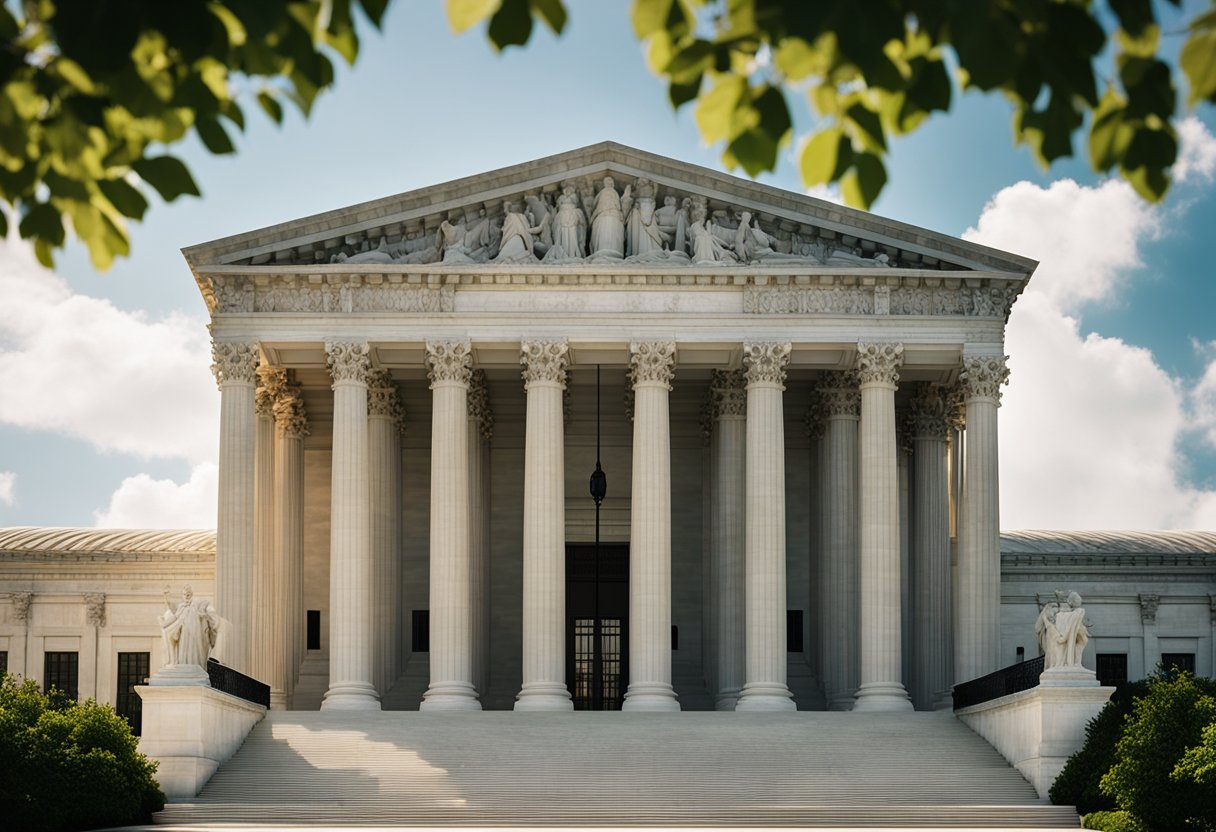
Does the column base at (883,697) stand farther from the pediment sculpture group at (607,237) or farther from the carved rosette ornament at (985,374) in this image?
the pediment sculpture group at (607,237)

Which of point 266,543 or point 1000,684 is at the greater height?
point 266,543

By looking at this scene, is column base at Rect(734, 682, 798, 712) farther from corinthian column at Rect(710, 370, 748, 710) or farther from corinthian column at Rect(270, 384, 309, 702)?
corinthian column at Rect(270, 384, 309, 702)

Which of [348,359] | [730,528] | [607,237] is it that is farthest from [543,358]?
[730,528]

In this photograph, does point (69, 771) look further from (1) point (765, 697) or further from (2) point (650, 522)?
(1) point (765, 697)

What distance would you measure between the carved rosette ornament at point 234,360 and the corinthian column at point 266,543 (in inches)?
46.2

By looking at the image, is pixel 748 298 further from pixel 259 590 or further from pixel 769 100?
pixel 769 100

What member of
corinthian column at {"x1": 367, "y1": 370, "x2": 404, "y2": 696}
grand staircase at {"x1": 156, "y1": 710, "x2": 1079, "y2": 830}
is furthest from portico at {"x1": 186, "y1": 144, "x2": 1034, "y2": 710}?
grand staircase at {"x1": 156, "y1": 710, "x2": 1079, "y2": 830}

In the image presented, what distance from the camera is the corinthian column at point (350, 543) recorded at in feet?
185

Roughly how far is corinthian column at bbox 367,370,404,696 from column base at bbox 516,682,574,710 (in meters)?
5.81

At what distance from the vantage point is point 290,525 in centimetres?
6316

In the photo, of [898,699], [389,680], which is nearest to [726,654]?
[898,699]

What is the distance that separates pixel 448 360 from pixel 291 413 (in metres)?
8.84

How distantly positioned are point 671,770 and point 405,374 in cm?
1916

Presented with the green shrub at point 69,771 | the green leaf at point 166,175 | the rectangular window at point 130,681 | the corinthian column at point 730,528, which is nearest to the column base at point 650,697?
the corinthian column at point 730,528
